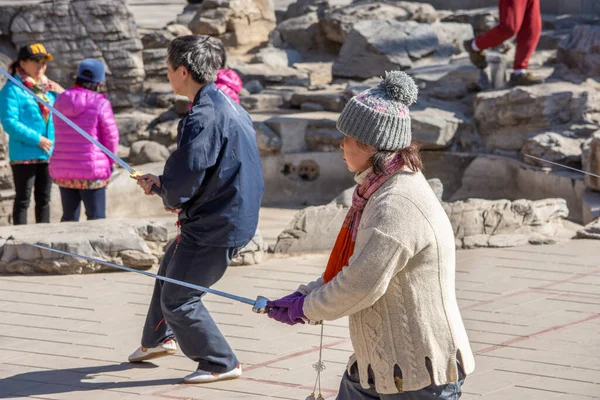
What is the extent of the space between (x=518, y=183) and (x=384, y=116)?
7.03 m

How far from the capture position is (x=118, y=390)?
4.33 metres

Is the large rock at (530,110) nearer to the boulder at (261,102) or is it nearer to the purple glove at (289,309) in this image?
the boulder at (261,102)

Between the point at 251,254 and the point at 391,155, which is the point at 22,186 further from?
the point at 391,155

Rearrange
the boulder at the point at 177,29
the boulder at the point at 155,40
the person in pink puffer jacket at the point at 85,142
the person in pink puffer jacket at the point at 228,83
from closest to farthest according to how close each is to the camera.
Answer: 1. the person in pink puffer jacket at the point at 85,142
2. the person in pink puffer jacket at the point at 228,83
3. the boulder at the point at 155,40
4. the boulder at the point at 177,29

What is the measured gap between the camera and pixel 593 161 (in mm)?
8164

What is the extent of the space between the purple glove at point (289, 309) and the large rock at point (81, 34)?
31.9 feet

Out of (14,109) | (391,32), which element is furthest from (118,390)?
(391,32)

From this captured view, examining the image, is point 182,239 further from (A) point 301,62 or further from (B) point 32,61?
(A) point 301,62

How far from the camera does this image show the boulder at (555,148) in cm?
892

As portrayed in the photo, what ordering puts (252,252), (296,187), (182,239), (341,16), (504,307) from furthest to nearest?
(341,16), (296,187), (252,252), (504,307), (182,239)

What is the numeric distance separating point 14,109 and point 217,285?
2.13m

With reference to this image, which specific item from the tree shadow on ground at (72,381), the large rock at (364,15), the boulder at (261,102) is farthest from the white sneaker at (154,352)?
the large rock at (364,15)

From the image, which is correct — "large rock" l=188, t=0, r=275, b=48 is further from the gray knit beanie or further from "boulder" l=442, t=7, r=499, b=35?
the gray knit beanie

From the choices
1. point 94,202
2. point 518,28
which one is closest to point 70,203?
point 94,202
